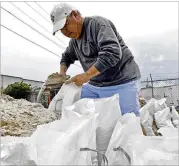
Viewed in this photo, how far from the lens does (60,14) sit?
7.06 feet

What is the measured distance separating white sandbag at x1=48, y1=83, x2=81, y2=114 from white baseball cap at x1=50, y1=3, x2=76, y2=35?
0.42 metres

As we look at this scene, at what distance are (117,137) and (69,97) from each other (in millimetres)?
761

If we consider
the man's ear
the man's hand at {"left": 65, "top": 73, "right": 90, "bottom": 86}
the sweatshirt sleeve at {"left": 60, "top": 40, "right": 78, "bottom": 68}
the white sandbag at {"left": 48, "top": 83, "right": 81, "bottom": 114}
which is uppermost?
the man's ear

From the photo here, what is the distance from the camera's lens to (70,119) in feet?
3.98

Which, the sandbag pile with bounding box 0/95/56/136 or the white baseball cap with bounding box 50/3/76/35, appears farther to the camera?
the white baseball cap with bounding box 50/3/76/35

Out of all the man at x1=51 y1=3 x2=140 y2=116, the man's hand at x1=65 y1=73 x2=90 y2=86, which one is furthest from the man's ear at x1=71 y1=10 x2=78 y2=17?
the man's hand at x1=65 y1=73 x2=90 y2=86

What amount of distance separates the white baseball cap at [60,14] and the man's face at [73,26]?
46 millimetres

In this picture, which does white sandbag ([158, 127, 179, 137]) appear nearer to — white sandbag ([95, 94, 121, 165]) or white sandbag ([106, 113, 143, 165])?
white sandbag ([106, 113, 143, 165])

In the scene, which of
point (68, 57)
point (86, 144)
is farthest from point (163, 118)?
point (86, 144)

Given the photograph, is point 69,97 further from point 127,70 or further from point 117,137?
point 117,137

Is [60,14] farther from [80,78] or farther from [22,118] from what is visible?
[22,118]

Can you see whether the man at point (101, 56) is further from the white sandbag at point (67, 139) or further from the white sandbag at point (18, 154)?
the white sandbag at point (18, 154)

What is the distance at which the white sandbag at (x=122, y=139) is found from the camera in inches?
43.2

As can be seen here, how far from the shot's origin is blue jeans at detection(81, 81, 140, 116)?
2209mm
